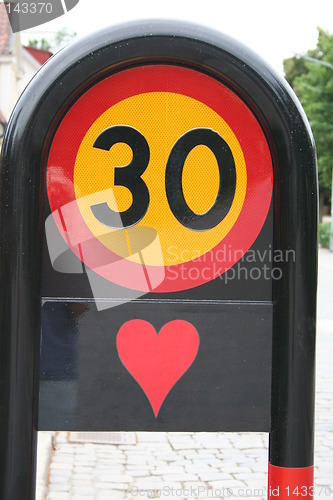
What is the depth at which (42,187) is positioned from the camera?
1814mm

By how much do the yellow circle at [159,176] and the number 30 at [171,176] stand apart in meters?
0.01

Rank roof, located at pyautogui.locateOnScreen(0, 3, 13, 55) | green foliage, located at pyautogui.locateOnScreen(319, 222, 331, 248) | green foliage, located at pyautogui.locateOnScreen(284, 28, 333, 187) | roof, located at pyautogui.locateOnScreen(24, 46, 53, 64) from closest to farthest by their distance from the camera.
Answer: roof, located at pyautogui.locateOnScreen(0, 3, 13, 55) → green foliage, located at pyautogui.locateOnScreen(319, 222, 331, 248) → green foliage, located at pyautogui.locateOnScreen(284, 28, 333, 187) → roof, located at pyautogui.locateOnScreen(24, 46, 53, 64)

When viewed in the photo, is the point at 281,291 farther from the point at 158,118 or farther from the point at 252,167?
the point at 158,118

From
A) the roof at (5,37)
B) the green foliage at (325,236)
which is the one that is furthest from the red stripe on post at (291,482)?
Result: the green foliage at (325,236)

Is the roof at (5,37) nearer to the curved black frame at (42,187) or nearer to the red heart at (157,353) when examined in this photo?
the curved black frame at (42,187)

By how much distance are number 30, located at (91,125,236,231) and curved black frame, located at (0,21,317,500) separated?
0.13 m

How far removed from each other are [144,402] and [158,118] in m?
0.79

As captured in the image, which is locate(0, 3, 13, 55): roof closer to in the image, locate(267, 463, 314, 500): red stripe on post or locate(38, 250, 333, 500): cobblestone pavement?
locate(38, 250, 333, 500): cobblestone pavement

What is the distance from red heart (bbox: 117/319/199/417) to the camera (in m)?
1.85

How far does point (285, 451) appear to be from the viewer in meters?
1.87

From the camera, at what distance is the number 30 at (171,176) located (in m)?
1.85

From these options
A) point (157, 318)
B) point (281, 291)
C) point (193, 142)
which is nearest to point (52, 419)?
point (157, 318)

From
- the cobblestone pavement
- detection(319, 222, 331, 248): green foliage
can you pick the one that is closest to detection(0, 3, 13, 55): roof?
detection(319, 222, 331, 248): green foliage
